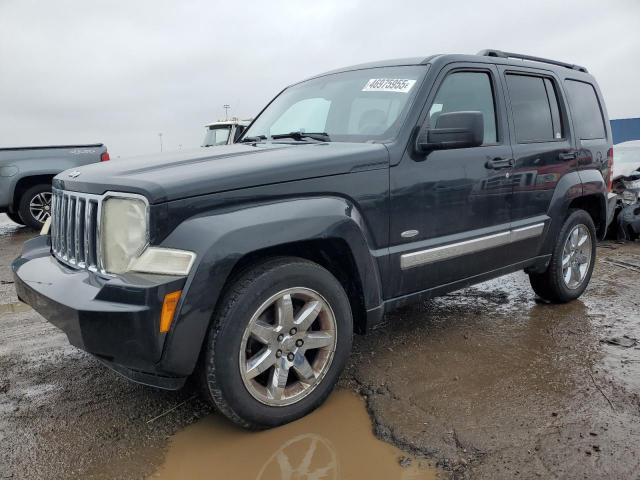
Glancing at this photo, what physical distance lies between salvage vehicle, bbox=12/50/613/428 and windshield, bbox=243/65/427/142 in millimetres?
13

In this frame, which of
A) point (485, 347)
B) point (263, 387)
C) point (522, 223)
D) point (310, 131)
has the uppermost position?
point (310, 131)

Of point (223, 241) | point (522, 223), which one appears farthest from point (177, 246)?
point (522, 223)

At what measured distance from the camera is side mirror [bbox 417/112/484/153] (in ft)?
9.38

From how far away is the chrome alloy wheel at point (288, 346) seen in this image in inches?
94.6

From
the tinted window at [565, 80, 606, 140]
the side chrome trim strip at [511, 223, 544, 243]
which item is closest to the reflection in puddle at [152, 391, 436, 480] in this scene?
the side chrome trim strip at [511, 223, 544, 243]

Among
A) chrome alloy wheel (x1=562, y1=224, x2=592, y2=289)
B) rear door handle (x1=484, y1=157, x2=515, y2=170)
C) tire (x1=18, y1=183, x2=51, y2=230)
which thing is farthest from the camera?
tire (x1=18, y1=183, x2=51, y2=230)

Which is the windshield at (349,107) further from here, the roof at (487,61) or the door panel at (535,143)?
the door panel at (535,143)

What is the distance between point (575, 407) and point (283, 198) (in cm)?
187

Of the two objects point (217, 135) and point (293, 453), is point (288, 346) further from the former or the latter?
point (217, 135)

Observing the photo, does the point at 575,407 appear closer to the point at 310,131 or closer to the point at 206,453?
the point at 206,453

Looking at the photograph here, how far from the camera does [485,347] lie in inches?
137

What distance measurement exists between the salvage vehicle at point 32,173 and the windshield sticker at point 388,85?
6734mm

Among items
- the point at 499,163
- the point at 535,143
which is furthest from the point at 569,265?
the point at 499,163

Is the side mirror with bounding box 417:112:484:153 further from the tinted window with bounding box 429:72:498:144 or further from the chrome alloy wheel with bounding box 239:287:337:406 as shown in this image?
the chrome alloy wheel with bounding box 239:287:337:406
